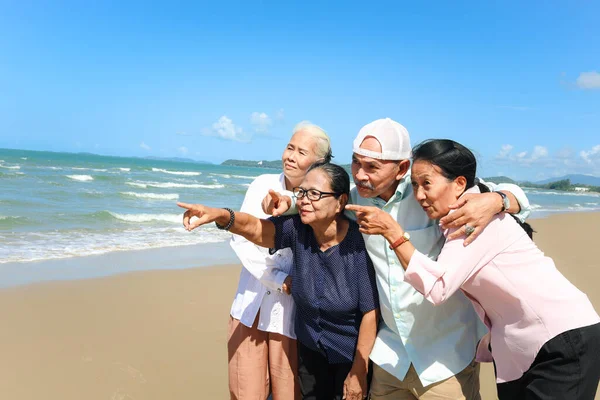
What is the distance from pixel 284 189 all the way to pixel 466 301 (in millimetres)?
1253

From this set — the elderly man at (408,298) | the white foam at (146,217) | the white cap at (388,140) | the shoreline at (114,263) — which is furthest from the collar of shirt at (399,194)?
the white foam at (146,217)

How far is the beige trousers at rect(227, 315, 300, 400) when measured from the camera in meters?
2.98

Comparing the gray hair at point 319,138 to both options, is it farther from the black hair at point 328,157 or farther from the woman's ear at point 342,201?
the woman's ear at point 342,201

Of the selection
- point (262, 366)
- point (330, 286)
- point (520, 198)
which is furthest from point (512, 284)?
point (262, 366)

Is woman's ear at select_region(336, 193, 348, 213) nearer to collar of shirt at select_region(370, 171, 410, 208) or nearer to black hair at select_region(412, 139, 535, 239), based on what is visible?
collar of shirt at select_region(370, 171, 410, 208)

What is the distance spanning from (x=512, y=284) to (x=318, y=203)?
0.99 metres

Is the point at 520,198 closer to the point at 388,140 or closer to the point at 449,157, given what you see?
the point at 449,157

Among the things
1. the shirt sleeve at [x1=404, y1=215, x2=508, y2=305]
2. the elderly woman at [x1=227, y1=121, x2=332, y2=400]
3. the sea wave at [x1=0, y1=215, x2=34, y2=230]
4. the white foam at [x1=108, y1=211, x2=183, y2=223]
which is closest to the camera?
the shirt sleeve at [x1=404, y1=215, x2=508, y2=305]

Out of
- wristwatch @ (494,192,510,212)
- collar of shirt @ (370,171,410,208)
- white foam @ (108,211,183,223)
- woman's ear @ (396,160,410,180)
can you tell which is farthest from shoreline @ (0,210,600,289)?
wristwatch @ (494,192,510,212)

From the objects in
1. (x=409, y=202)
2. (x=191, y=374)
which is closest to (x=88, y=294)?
(x=191, y=374)

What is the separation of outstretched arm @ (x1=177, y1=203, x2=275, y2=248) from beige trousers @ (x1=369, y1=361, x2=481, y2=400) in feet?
3.01

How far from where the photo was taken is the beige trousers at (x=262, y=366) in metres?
2.98

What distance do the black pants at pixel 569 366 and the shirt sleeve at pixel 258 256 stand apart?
4.53ft

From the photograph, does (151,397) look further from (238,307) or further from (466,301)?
(466,301)
